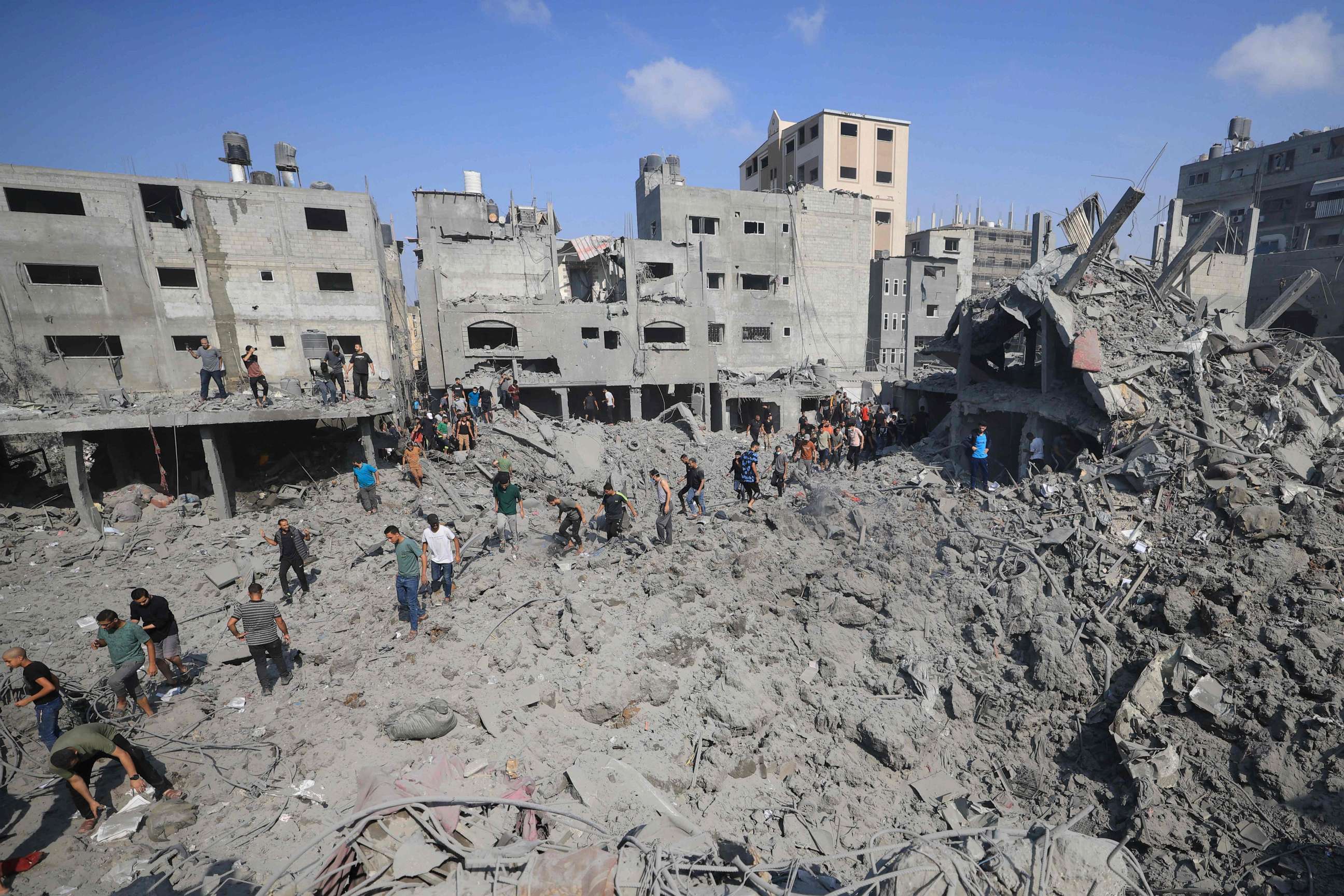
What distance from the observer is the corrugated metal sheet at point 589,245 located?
3378cm

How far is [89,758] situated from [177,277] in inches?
933

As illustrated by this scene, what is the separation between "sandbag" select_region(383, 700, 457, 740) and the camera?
22.8ft

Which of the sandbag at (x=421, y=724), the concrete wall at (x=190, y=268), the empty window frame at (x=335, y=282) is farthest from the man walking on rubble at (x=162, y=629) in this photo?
the empty window frame at (x=335, y=282)

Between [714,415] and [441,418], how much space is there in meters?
15.9

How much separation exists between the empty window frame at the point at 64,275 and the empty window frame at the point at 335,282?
7082mm

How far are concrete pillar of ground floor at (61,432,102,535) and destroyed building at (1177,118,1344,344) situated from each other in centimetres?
3905

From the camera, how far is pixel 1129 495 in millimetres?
11062

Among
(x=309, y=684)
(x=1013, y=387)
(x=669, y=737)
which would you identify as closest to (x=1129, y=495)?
(x=1013, y=387)

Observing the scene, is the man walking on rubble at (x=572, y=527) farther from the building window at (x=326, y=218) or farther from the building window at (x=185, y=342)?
the building window at (x=185, y=342)

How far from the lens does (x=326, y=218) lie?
23.8m

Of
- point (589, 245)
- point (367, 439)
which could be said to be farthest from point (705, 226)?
point (367, 439)

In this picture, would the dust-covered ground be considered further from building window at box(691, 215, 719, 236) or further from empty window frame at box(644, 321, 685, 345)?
building window at box(691, 215, 719, 236)

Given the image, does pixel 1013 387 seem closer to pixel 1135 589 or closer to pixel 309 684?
pixel 1135 589

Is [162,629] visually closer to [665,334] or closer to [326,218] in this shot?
[326,218]
